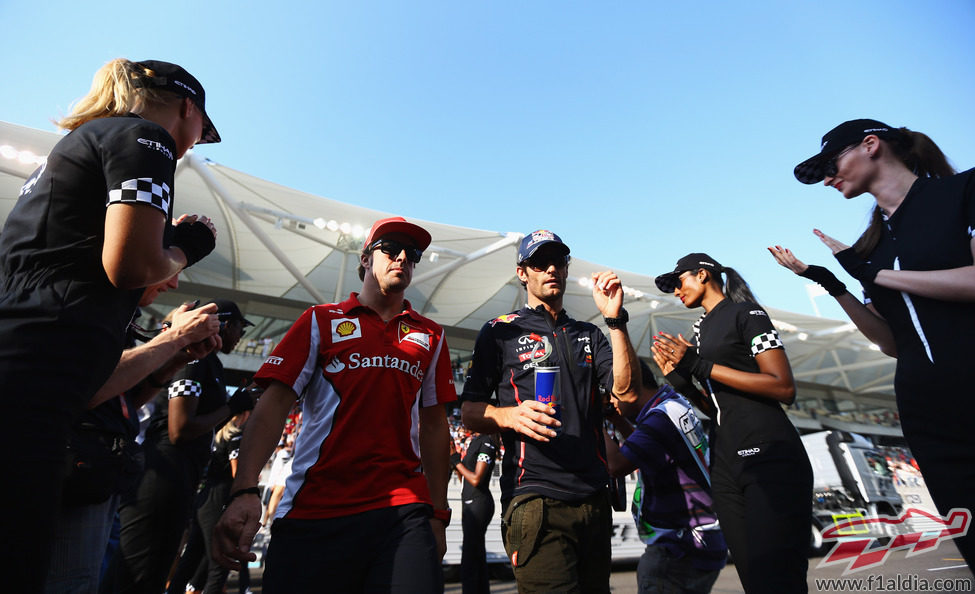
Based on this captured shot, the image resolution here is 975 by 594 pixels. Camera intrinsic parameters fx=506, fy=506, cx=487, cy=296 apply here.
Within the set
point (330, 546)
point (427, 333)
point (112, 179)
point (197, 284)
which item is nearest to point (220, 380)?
point (427, 333)

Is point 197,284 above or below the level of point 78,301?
above

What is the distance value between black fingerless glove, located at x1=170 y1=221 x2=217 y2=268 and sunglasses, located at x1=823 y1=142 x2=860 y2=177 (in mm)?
2647

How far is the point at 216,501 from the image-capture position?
189 inches

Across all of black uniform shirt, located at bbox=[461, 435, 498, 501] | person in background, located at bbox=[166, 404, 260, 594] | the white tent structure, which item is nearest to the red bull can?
person in background, located at bbox=[166, 404, 260, 594]

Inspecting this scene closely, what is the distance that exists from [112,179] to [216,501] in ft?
14.4

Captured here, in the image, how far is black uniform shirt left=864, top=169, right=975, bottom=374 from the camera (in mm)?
1783

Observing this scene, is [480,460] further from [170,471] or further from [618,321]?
[618,321]

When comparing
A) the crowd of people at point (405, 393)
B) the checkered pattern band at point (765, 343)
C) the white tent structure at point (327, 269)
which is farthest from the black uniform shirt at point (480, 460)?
the white tent structure at point (327, 269)

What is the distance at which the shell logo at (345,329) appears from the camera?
2.16 meters

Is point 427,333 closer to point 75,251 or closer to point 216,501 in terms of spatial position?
point 75,251

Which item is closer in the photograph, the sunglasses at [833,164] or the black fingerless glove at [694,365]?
the sunglasses at [833,164]

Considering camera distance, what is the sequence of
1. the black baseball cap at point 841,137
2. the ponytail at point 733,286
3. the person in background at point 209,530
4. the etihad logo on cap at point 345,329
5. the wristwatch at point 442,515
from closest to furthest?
the wristwatch at point 442,515, the etihad logo on cap at point 345,329, the black baseball cap at point 841,137, the ponytail at point 733,286, the person in background at point 209,530

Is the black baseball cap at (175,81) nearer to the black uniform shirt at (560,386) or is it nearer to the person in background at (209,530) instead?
the black uniform shirt at (560,386)

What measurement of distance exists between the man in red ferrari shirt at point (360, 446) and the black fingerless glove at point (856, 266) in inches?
70.9
